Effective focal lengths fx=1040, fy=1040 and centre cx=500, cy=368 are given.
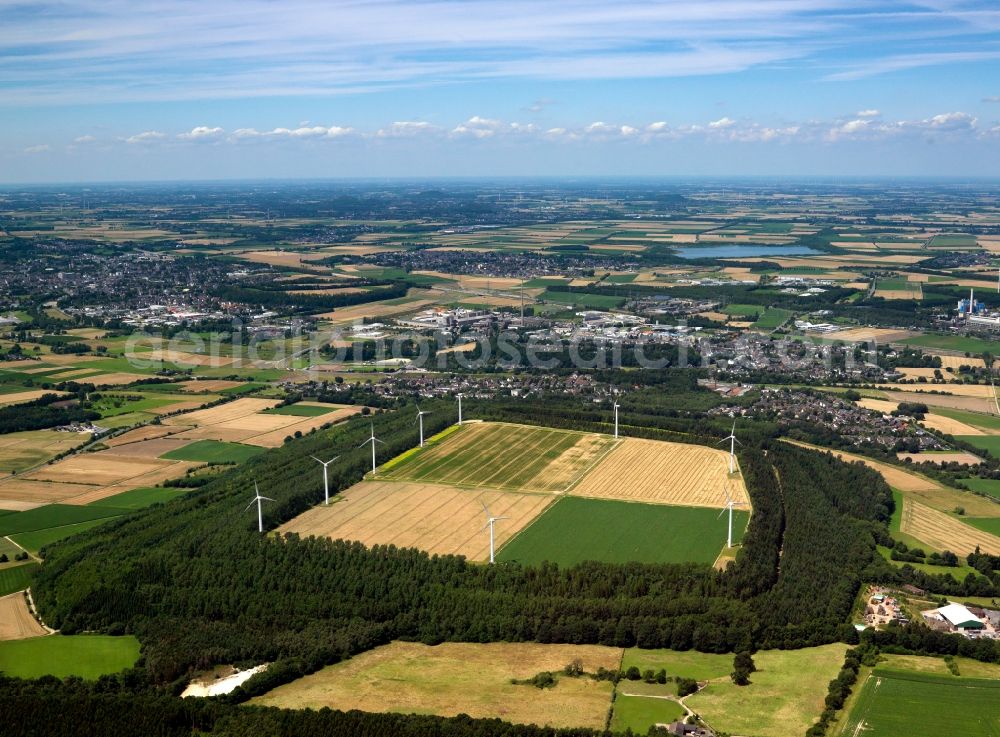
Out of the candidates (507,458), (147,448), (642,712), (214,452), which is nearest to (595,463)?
(507,458)

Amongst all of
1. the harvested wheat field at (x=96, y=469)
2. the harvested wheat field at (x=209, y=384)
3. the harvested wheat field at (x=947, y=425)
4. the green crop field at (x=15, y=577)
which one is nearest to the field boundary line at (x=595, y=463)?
the harvested wheat field at (x=947, y=425)

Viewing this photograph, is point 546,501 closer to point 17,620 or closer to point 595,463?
point 595,463

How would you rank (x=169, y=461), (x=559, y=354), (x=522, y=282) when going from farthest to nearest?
(x=522, y=282) < (x=559, y=354) < (x=169, y=461)

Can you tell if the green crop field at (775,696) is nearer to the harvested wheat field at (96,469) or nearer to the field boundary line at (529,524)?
the field boundary line at (529,524)

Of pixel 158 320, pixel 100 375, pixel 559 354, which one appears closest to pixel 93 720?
pixel 100 375

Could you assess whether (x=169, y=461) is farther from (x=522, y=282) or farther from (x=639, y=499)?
(x=522, y=282)

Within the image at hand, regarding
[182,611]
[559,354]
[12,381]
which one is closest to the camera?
[182,611]
